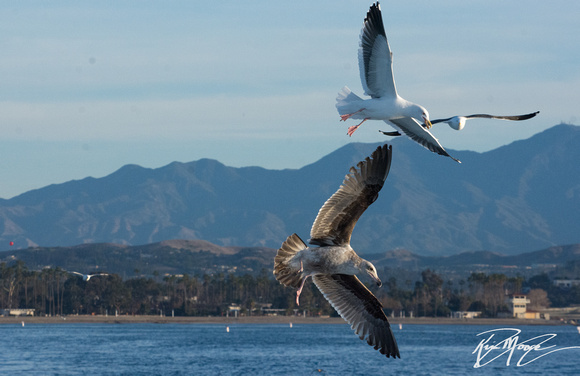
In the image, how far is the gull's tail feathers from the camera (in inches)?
650

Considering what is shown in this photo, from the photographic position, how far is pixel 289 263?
1653cm

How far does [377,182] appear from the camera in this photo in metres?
16.1

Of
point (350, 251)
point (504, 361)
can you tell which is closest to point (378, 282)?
point (350, 251)

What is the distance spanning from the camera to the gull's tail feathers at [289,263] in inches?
650

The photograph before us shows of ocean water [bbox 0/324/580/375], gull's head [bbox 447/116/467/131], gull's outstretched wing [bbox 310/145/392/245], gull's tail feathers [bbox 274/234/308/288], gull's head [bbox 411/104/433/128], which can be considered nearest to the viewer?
gull's outstretched wing [bbox 310/145/392/245]

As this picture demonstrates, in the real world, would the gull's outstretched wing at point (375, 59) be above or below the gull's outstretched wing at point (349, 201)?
above

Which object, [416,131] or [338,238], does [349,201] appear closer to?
[338,238]

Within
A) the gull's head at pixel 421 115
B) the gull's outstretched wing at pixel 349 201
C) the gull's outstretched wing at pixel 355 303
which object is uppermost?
the gull's head at pixel 421 115

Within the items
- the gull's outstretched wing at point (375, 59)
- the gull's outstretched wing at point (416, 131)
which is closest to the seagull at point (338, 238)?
the gull's outstretched wing at point (375, 59)

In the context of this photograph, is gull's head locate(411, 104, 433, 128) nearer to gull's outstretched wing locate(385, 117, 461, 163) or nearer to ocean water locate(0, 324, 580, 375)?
gull's outstretched wing locate(385, 117, 461, 163)

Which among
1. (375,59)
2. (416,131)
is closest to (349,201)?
(375,59)

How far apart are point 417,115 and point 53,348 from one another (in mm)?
176978

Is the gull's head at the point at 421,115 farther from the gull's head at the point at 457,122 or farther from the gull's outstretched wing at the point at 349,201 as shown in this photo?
the gull's outstretched wing at the point at 349,201

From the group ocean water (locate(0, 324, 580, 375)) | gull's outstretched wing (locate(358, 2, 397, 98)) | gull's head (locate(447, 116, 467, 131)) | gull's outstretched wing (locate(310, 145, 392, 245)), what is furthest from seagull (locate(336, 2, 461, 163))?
ocean water (locate(0, 324, 580, 375))
